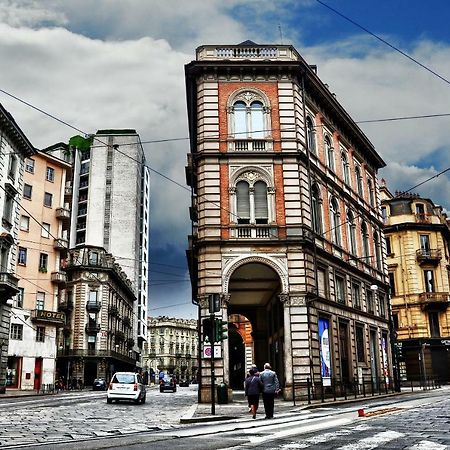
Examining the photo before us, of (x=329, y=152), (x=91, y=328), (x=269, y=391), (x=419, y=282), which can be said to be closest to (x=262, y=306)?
(x=329, y=152)

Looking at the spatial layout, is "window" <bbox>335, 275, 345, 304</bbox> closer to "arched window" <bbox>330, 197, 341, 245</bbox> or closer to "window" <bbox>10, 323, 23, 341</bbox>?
"arched window" <bbox>330, 197, 341, 245</bbox>

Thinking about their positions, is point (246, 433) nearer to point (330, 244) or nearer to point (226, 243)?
point (226, 243)

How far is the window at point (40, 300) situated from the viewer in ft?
174

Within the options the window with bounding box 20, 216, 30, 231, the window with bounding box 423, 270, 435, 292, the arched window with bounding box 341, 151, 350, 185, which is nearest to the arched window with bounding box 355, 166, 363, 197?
the arched window with bounding box 341, 151, 350, 185

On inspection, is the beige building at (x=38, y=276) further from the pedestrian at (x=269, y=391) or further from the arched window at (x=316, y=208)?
the pedestrian at (x=269, y=391)

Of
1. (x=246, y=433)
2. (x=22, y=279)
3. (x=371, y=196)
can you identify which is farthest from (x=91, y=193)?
(x=246, y=433)

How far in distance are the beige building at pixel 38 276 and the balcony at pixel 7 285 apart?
33.8ft

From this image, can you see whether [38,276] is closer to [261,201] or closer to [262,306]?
[262,306]

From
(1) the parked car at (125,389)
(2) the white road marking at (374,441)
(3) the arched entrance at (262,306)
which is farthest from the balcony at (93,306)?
(2) the white road marking at (374,441)

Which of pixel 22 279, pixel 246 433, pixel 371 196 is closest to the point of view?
pixel 246 433

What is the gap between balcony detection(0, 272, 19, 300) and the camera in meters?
38.5

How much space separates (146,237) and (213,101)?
79.0m

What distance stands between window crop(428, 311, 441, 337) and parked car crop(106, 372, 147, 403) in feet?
113

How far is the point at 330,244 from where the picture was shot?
31.8 m
